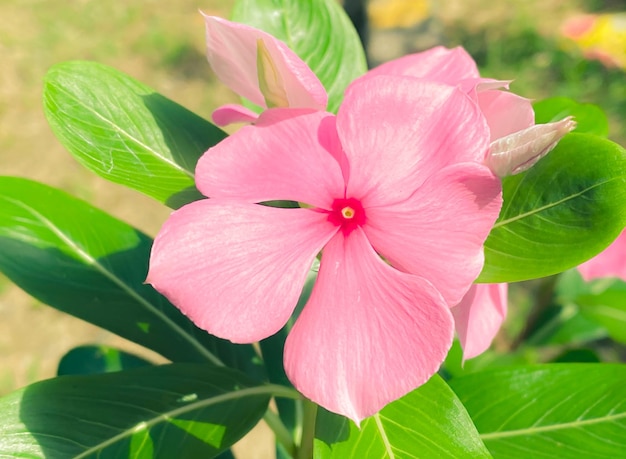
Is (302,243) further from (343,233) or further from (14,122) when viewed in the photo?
(14,122)

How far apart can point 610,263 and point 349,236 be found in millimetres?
967

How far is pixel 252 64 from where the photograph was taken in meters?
0.70

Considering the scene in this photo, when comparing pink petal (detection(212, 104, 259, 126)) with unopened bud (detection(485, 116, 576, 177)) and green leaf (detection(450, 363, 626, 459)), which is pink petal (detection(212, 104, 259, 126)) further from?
green leaf (detection(450, 363, 626, 459))

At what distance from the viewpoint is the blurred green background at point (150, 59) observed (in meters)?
2.86

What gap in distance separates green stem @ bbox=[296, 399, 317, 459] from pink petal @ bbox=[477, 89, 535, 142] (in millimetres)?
391

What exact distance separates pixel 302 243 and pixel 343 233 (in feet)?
0.12

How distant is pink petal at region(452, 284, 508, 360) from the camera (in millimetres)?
695

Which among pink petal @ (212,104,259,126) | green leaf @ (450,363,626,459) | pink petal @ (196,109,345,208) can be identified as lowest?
green leaf @ (450,363,626,459)

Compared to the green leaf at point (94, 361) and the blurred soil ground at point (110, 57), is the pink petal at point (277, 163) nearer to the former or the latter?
the green leaf at point (94, 361)

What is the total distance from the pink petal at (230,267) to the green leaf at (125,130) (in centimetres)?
18

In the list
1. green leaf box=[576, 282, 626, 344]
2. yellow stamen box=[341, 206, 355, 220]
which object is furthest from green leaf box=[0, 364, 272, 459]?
green leaf box=[576, 282, 626, 344]

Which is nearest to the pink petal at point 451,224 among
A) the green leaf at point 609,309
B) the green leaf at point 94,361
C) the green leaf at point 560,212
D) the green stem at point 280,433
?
the green leaf at point 560,212

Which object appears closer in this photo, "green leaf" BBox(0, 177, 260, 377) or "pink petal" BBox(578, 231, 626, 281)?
"green leaf" BBox(0, 177, 260, 377)

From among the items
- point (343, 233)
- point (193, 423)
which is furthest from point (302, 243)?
point (193, 423)
